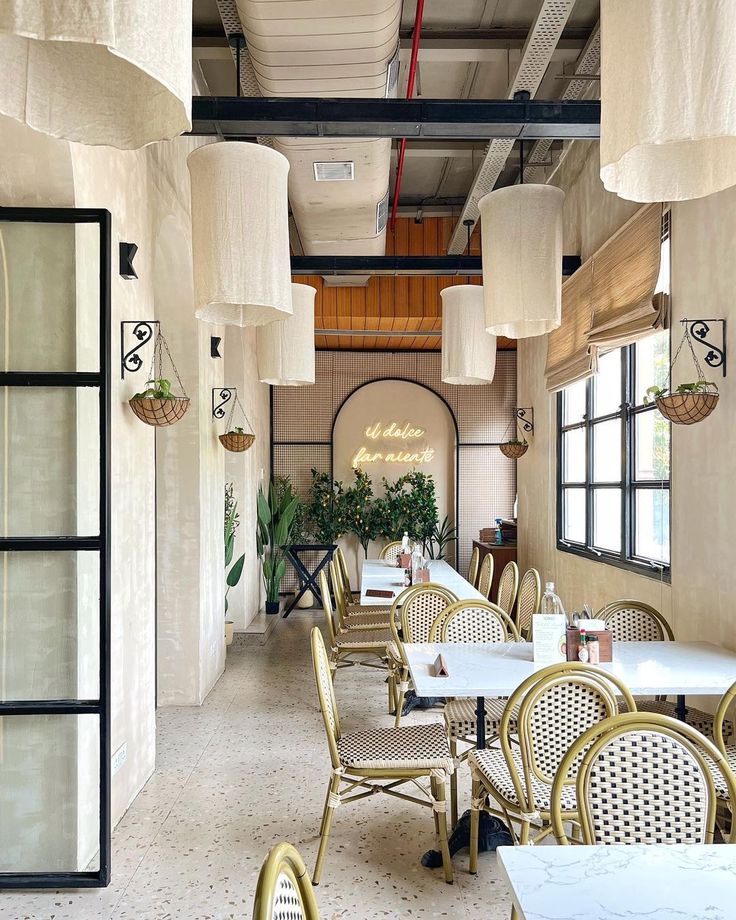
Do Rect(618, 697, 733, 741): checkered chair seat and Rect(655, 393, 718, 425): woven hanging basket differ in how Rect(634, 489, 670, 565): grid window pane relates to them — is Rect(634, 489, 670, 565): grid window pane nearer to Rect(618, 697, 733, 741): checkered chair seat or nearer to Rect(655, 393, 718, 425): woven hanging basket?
Rect(655, 393, 718, 425): woven hanging basket

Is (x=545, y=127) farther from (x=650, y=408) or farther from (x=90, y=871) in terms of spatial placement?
(x=90, y=871)

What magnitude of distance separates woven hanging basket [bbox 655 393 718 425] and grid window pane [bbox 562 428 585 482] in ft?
10.7

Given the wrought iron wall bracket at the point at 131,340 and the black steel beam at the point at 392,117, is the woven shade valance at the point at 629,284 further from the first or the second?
the wrought iron wall bracket at the point at 131,340

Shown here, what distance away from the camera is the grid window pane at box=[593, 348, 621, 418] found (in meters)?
6.46

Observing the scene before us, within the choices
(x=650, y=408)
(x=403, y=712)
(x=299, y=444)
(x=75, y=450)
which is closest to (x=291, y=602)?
(x=299, y=444)

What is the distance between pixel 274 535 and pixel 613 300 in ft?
18.0

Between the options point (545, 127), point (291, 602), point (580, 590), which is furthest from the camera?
point (291, 602)

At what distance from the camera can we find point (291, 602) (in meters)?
10.1

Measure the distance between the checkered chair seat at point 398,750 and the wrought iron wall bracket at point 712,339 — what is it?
2.35 metres

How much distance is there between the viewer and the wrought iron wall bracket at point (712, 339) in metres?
4.20

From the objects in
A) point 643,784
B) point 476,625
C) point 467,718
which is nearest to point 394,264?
point 476,625

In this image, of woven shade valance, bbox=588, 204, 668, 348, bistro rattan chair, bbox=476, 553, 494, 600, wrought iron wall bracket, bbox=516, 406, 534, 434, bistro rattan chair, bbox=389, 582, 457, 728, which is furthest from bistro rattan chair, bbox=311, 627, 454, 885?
wrought iron wall bracket, bbox=516, 406, 534, 434

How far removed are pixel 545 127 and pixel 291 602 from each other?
7.23m

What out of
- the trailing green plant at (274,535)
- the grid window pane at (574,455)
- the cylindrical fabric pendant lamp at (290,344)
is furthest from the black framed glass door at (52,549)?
the trailing green plant at (274,535)
